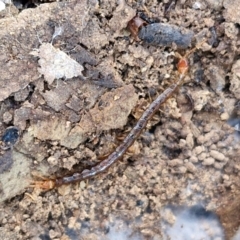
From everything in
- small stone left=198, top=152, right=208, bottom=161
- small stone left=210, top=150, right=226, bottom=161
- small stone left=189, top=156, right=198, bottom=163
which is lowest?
small stone left=189, top=156, right=198, bottom=163

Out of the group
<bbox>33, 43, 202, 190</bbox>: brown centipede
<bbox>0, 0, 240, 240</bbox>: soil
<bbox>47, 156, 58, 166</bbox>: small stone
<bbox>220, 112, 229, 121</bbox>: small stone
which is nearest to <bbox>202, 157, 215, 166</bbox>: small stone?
<bbox>0, 0, 240, 240</bbox>: soil

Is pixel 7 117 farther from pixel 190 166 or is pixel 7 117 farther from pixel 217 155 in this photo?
pixel 217 155

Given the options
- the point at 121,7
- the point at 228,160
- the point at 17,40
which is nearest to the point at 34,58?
the point at 17,40

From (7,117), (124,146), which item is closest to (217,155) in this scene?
(124,146)

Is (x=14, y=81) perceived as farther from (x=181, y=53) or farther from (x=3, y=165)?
(x=181, y=53)

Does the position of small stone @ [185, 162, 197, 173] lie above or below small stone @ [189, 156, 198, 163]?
below

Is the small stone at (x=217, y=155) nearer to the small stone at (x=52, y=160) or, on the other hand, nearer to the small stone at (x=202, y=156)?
the small stone at (x=202, y=156)

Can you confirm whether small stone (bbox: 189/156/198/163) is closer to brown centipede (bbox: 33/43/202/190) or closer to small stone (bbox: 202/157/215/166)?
small stone (bbox: 202/157/215/166)
